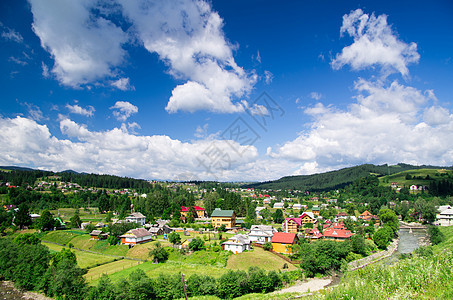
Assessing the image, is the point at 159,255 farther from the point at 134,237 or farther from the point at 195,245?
the point at 134,237

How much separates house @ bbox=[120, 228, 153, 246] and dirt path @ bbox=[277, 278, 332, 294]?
25756 millimetres

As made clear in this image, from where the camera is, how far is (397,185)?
440 ft

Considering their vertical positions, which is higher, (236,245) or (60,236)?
(236,245)

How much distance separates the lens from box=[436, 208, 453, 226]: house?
65.2 meters

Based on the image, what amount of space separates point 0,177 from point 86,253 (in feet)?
381

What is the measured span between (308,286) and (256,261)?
7313 millimetres

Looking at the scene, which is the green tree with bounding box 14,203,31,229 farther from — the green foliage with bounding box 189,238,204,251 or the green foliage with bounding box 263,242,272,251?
the green foliage with bounding box 263,242,272,251

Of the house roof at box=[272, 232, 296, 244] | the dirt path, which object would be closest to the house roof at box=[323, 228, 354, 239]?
the house roof at box=[272, 232, 296, 244]

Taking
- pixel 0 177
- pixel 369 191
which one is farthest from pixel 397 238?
pixel 0 177

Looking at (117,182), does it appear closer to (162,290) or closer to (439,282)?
(162,290)

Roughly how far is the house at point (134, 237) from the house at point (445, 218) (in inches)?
2940

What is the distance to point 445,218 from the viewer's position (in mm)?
66188

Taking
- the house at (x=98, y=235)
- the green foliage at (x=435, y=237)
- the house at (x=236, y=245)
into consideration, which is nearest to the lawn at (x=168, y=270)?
the house at (x=236, y=245)

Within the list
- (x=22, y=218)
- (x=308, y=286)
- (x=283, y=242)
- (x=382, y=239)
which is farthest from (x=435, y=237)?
(x=22, y=218)
